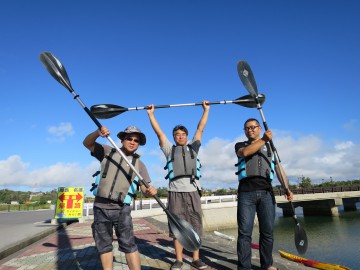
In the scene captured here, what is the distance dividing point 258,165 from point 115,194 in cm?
207

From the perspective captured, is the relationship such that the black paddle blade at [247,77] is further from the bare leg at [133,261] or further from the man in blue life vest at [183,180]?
the bare leg at [133,261]

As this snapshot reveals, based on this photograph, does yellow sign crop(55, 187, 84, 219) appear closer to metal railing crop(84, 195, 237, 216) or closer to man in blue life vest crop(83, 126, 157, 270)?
metal railing crop(84, 195, 237, 216)

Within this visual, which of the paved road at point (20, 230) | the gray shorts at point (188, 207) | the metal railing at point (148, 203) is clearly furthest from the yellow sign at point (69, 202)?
the gray shorts at point (188, 207)

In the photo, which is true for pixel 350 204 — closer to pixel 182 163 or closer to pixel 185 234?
pixel 182 163

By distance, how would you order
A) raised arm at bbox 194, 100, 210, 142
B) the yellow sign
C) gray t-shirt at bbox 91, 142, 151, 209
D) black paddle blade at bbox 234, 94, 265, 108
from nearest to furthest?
gray t-shirt at bbox 91, 142, 151, 209, raised arm at bbox 194, 100, 210, 142, black paddle blade at bbox 234, 94, 265, 108, the yellow sign

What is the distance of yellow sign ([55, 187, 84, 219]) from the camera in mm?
14977

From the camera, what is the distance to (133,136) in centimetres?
400

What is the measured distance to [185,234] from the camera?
387 cm

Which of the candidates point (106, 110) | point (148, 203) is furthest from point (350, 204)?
point (106, 110)

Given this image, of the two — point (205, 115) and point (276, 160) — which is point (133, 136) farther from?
point (276, 160)

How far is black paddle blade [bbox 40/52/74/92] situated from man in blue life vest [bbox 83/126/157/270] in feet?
3.82

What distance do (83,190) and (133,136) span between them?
12.8 m

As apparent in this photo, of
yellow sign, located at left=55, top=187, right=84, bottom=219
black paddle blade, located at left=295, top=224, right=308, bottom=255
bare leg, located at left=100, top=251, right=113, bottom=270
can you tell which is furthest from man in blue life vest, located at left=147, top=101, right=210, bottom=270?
yellow sign, located at left=55, top=187, right=84, bottom=219

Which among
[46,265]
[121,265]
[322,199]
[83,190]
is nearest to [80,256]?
[46,265]
